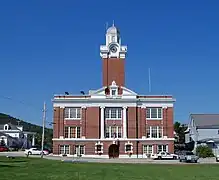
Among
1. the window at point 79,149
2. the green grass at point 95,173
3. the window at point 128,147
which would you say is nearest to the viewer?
the green grass at point 95,173

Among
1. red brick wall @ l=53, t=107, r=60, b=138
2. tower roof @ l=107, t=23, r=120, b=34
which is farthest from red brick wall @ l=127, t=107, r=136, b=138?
tower roof @ l=107, t=23, r=120, b=34

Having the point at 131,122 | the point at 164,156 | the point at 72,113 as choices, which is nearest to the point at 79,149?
the point at 72,113

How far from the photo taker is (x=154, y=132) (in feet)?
273

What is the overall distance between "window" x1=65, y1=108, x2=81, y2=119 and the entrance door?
29.6 ft

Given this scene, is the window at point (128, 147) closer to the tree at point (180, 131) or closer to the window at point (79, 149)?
the window at point (79, 149)

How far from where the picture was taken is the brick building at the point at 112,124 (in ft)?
270

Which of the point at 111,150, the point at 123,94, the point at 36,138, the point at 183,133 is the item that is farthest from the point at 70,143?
the point at 36,138

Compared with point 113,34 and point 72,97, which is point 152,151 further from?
point 113,34

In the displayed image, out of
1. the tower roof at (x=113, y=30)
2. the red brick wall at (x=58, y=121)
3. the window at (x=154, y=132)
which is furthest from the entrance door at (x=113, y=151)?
the tower roof at (x=113, y=30)

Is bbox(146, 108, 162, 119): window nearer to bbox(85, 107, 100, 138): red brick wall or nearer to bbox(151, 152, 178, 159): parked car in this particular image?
bbox(151, 152, 178, 159): parked car

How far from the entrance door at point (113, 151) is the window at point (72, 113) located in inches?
356

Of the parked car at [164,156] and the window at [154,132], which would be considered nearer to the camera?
the parked car at [164,156]

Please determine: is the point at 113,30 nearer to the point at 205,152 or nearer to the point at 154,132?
the point at 154,132

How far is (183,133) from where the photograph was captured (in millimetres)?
117062
